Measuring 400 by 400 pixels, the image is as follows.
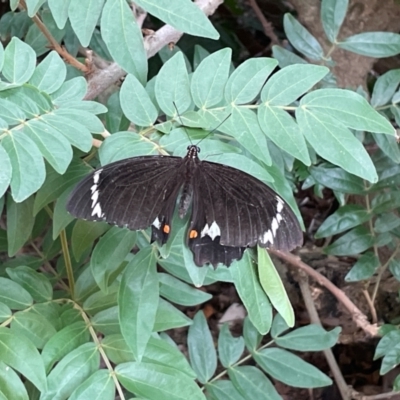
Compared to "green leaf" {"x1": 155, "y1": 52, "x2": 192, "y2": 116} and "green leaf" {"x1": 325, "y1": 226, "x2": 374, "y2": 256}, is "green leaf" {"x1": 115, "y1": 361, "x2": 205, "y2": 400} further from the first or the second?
"green leaf" {"x1": 325, "y1": 226, "x2": 374, "y2": 256}

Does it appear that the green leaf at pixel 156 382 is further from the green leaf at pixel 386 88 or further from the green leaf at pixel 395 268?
the green leaf at pixel 386 88

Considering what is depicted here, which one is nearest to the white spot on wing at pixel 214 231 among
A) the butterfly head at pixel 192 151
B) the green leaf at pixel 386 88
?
the butterfly head at pixel 192 151

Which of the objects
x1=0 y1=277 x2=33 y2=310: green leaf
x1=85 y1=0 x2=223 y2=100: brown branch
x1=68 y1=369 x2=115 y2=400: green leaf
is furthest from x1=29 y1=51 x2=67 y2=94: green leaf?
x1=68 y1=369 x2=115 y2=400: green leaf

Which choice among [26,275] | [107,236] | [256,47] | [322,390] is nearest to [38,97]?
[107,236]

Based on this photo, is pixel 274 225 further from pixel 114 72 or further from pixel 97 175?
pixel 114 72

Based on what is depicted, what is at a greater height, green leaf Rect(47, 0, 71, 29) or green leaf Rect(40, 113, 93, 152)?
green leaf Rect(47, 0, 71, 29)

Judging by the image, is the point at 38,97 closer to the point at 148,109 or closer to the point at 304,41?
the point at 148,109

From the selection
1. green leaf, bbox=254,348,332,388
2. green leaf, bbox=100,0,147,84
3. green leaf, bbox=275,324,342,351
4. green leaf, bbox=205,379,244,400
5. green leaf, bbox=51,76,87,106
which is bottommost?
green leaf, bbox=205,379,244,400

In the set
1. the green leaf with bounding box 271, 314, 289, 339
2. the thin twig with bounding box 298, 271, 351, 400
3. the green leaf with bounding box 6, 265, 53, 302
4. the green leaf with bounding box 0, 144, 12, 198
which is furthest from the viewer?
the thin twig with bounding box 298, 271, 351, 400
